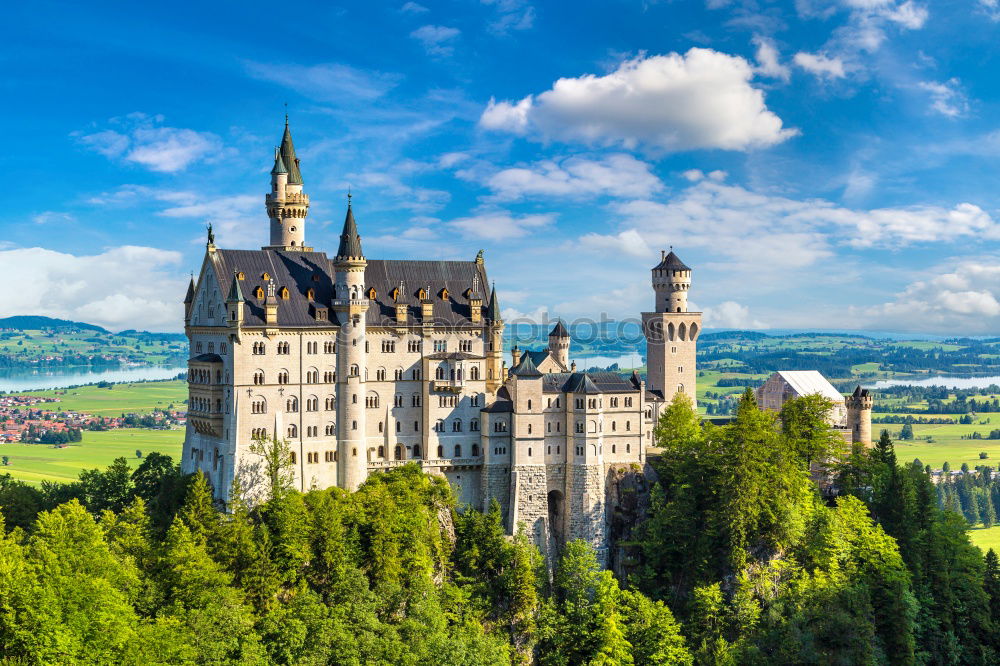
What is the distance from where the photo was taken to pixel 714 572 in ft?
270

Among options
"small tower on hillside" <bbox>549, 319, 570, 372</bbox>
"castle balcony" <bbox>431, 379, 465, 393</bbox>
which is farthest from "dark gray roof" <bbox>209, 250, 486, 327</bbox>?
"small tower on hillside" <bbox>549, 319, 570, 372</bbox>

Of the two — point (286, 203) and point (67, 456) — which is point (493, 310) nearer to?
point (286, 203)

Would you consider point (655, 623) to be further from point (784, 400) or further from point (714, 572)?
point (784, 400)

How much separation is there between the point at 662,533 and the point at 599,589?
30.1 feet

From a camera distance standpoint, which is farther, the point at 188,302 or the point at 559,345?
the point at 559,345

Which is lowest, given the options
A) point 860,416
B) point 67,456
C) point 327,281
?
point 67,456

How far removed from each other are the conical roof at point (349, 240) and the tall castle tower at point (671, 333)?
33.5 metres

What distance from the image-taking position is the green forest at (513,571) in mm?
64812

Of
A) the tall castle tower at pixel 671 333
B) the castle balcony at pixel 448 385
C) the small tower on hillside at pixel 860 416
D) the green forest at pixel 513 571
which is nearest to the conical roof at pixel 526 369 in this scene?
the castle balcony at pixel 448 385

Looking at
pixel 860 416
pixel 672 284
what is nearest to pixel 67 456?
pixel 672 284

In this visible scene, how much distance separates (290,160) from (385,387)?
2472cm

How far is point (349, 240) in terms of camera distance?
81.8 m

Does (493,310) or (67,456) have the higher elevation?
(493,310)

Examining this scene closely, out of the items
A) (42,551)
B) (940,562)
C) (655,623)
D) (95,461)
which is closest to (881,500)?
(940,562)
